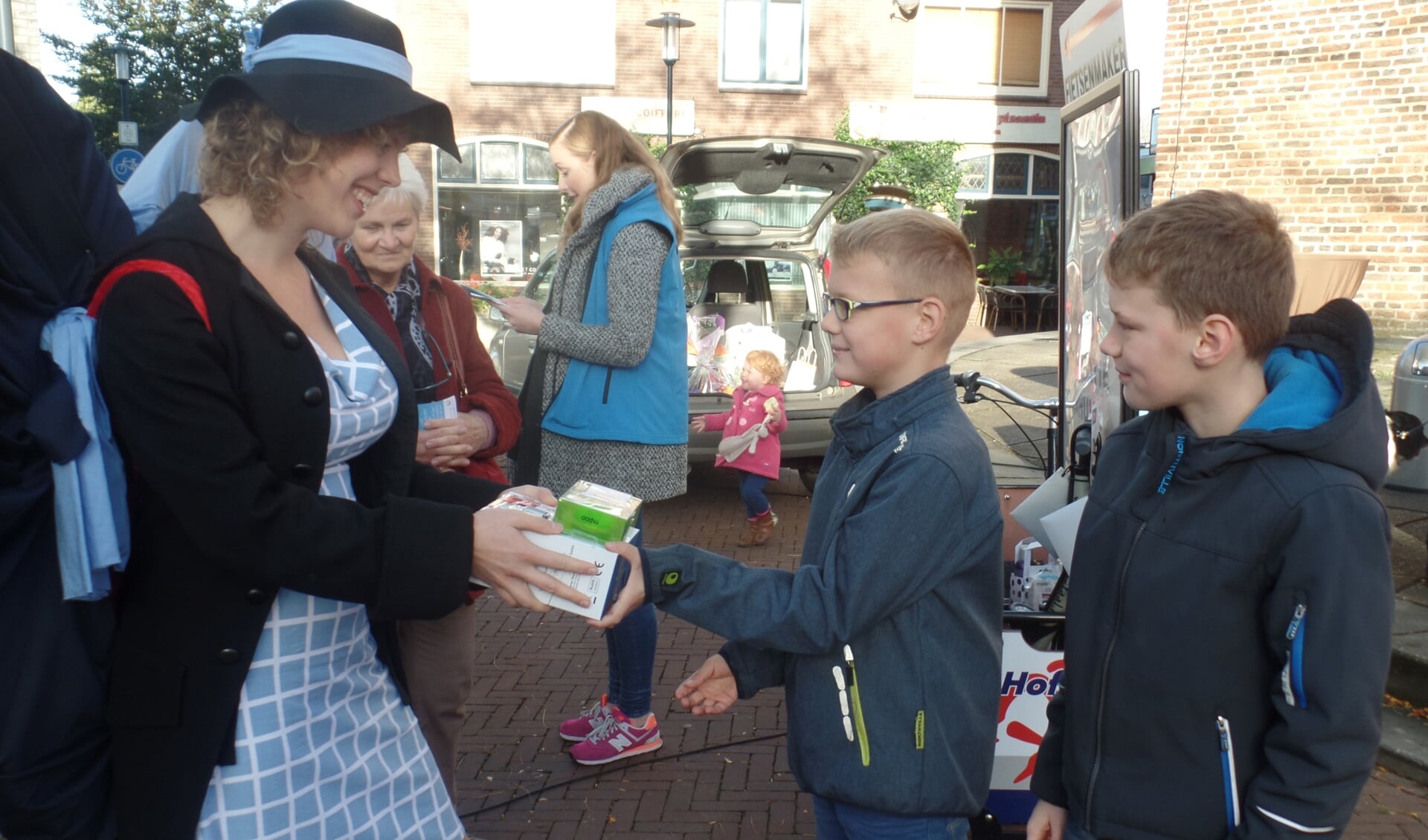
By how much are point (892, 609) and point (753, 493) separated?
4732 millimetres

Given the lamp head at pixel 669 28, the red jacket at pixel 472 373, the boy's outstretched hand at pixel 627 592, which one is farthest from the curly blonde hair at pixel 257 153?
the lamp head at pixel 669 28

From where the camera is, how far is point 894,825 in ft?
6.25

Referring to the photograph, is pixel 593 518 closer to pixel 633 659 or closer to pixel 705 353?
pixel 633 659

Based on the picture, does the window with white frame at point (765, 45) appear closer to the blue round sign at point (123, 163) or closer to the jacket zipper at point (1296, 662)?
the blue round sign at point (123, 163)

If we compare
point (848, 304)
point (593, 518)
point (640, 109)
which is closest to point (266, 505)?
point (593, 518)

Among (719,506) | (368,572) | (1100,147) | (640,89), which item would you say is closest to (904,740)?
(368,572)

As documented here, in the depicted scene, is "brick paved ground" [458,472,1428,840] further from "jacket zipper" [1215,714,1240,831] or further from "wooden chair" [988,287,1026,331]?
"wooden chair" [988,287,1026,331]

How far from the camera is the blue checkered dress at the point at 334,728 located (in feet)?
5.30

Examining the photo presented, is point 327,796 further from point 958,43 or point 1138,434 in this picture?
point 958,43

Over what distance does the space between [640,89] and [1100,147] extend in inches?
790

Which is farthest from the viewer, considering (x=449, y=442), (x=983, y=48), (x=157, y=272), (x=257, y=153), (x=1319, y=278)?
(x=983, y=48)

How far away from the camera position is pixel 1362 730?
1.51 meters

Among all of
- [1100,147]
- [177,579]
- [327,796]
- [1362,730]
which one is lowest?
[327,796]

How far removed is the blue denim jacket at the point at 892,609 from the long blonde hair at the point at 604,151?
180 centimetres
